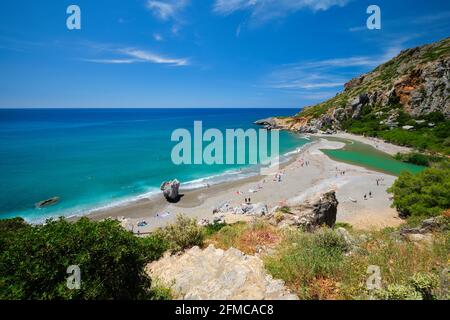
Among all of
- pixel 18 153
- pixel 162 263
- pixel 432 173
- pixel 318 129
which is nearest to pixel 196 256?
pixel 162 263

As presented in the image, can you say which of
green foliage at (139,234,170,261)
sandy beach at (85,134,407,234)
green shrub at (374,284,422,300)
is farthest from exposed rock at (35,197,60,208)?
green shrub at (374,284,422,300)

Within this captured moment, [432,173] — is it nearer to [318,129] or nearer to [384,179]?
[384,179]

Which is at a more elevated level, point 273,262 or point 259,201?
point 273,262

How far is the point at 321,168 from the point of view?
163 feet

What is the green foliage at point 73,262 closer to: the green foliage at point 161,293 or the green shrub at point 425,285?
the green foliage at point 161,293

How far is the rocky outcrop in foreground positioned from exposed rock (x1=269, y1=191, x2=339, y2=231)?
18.4 feet

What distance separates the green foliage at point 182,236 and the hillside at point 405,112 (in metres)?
65.8

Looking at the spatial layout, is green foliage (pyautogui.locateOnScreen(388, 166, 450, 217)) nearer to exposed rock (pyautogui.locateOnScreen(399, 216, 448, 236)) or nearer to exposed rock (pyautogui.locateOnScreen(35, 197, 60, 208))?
exposed rock (pyautogui.locateOnScreen(399, 216, 448, 236))

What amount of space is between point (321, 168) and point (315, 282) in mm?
47333

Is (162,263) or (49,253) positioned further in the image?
(162,263)

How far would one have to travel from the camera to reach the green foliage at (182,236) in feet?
32.8

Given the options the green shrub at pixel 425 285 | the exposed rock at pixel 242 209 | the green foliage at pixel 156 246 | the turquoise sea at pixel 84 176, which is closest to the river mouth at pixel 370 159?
the turquoise sea at pixel 84 176

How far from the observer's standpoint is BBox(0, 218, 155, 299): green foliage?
16.3 feet
